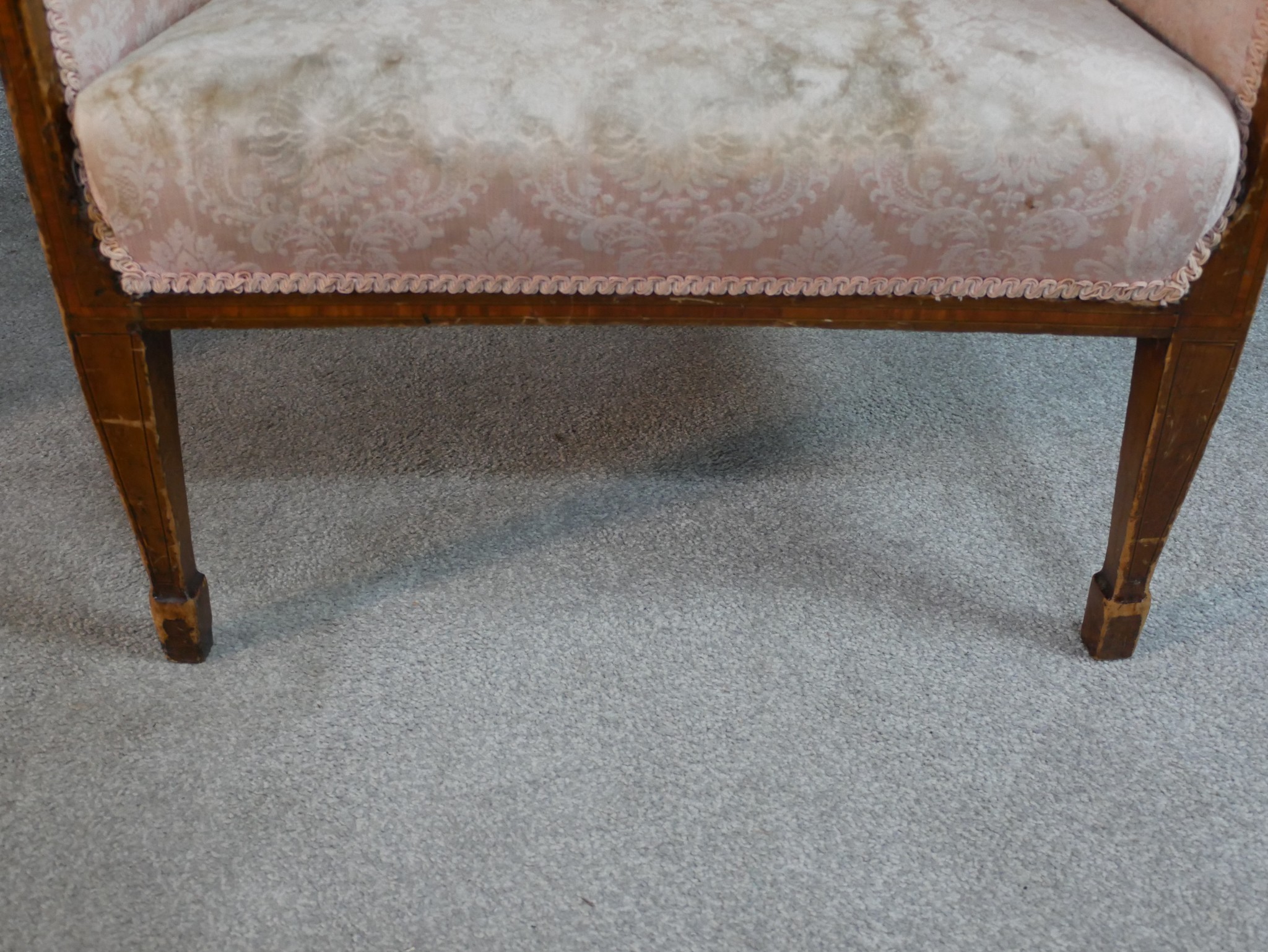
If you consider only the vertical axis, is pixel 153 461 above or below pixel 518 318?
below

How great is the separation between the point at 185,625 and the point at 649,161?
0.57 m

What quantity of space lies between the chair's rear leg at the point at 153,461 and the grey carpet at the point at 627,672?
6 cm

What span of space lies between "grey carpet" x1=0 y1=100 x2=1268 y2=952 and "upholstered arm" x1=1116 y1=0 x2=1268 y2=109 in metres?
0.51

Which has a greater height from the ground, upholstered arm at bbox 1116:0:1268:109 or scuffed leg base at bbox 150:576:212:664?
upholstered arm at bbox 1116:0:1268:109

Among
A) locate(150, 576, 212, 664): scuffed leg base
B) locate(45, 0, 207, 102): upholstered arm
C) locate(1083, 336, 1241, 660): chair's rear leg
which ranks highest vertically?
locate(45, 0, 207, 102): upholstered arm

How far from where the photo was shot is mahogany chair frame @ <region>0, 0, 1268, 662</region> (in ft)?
2.79

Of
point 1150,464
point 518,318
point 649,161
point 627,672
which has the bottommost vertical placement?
point 627,672

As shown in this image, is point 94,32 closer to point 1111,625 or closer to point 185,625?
point 185,625

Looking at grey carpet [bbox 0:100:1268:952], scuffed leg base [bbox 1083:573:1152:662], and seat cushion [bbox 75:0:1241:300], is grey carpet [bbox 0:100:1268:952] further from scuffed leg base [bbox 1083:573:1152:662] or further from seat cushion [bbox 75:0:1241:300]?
seat cushion [bbox 75:0:1241:300]

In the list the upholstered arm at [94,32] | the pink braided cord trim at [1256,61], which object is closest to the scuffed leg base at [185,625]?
the upholstered arm at [94,32]

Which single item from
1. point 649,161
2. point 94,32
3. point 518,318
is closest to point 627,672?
point 518,318

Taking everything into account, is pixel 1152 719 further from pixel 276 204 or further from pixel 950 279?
pixel 276 204

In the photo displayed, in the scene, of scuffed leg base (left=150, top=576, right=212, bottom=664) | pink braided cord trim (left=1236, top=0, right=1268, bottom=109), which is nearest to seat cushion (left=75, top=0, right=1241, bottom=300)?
pink braided cord trim (left=1236, top=0, right=1268, bottom=109)

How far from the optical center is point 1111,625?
1066 mm
